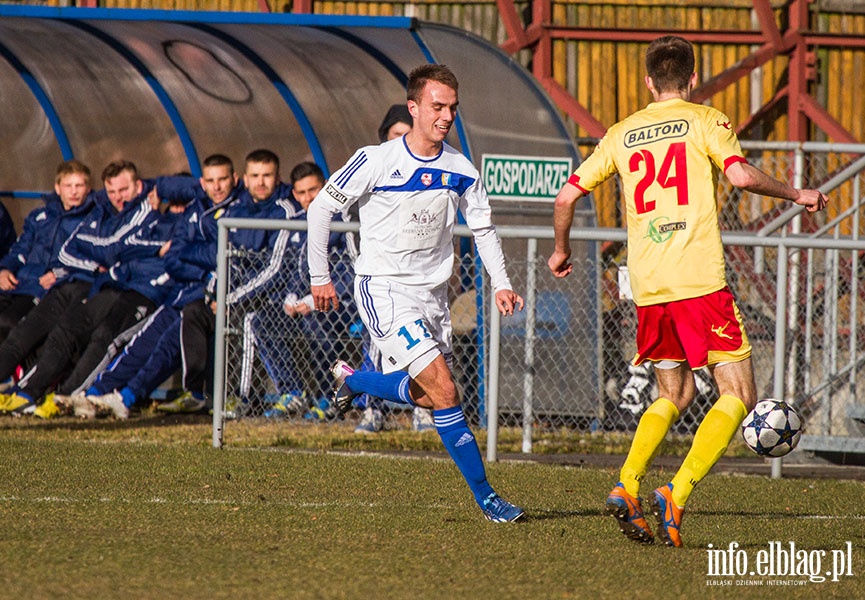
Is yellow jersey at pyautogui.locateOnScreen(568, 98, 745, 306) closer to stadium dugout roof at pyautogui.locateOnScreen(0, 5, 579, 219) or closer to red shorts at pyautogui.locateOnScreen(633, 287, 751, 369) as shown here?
red shorts at pyautogui.locateOnScreen(633, 287, 751, 369)

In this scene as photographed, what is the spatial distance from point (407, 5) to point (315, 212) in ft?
42.9

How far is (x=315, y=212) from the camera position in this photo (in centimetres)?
712

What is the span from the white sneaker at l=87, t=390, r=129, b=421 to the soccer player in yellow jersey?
5745 millimetres

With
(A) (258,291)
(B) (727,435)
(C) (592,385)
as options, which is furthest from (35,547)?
(C) (592,385)

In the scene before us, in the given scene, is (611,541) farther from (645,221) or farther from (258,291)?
(258,291)

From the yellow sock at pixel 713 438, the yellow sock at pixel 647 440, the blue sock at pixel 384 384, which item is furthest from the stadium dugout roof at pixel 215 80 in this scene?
the yellow sock at pixel 713 438

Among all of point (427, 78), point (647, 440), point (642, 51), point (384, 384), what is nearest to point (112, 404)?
point (384, 384)

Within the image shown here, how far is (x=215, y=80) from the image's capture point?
13375 millimetres

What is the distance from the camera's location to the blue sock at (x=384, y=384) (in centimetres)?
724

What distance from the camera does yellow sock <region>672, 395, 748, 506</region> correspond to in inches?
235

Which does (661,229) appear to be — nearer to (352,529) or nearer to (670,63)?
(670,63)

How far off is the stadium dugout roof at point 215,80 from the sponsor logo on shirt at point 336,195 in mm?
5919

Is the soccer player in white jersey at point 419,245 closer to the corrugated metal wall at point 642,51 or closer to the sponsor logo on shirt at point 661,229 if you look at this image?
the sponsor logo on shirt at point 661,229

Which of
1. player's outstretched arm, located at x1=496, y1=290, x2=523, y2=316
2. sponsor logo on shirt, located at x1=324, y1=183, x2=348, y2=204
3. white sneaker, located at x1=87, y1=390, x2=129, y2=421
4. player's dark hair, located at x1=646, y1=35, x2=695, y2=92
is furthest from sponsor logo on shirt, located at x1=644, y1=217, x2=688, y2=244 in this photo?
white sneaker, located at x1=87, y1=390, x2=129, y2=421
